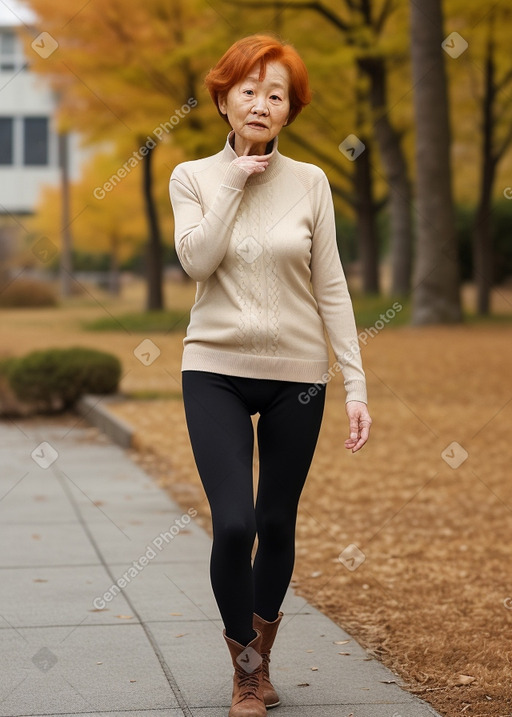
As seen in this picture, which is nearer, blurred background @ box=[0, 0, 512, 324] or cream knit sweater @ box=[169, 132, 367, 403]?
cream knit sweater @ box=[169, 132, 367, 403]

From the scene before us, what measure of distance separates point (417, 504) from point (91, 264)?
42.3 metres

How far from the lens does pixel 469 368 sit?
599 inches

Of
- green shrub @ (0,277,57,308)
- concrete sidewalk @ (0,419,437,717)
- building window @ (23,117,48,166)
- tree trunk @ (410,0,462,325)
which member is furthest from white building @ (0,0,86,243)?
concrete sidewalk @ (0,419,437,717)

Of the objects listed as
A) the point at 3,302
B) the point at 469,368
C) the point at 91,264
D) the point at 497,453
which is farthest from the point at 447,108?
the point at 91,264

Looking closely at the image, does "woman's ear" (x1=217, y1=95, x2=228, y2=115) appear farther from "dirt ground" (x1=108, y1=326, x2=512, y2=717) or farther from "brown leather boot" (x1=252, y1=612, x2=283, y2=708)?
"dirt ground" (x1=108, y1=326, x2=512, y2=717)

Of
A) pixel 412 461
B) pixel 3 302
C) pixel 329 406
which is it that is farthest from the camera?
pixel 3 302

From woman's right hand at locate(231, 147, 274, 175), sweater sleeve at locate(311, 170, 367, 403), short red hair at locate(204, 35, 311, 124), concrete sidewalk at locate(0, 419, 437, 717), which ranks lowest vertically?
concrete sidewalk at locate(0, 419, 437, 717)

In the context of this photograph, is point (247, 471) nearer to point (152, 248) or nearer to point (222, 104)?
point (222, 104)

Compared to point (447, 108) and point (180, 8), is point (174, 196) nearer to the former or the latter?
point (447, 108)

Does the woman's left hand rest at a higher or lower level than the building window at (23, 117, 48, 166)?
higher

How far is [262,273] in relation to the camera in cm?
341

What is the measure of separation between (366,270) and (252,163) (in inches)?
1040

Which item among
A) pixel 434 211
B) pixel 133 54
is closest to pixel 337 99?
pixel 133 54

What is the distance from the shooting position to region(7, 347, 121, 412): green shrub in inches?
484
